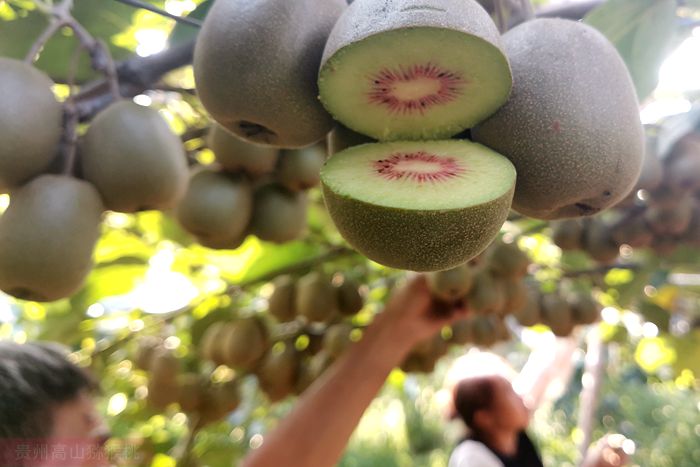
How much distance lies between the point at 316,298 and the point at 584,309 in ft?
2.66

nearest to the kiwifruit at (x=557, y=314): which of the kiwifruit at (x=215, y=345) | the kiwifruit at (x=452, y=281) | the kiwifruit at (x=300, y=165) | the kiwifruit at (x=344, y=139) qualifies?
the kiwifruit at (x=452, y=281)

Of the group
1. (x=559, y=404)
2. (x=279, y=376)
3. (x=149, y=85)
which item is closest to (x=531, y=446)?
(x=279, y=376)

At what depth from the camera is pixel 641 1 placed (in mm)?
795

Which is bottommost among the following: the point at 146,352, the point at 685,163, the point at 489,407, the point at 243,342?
the point at 489,407

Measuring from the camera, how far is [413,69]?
504 mm

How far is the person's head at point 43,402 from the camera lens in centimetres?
111

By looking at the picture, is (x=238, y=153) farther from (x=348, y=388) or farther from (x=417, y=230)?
(x=348, y=388)

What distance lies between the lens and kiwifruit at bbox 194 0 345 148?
1.84ft

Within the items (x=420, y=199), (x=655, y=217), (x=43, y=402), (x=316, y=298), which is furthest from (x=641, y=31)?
(x=43, y=402)

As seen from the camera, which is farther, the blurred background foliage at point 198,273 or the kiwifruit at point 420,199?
the blurred background foliage at point 198,273

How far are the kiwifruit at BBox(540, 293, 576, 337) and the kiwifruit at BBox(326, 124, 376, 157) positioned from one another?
4.35 ft

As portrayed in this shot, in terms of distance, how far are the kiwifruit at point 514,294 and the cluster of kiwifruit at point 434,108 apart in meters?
0.94

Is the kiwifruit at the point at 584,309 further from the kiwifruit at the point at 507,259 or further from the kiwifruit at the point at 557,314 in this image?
the kiwifruit at the point at 507,259

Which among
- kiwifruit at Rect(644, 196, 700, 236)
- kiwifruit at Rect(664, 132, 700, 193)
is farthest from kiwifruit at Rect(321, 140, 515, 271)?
kiwifruit at Rect(644, 196, 700, 236)
